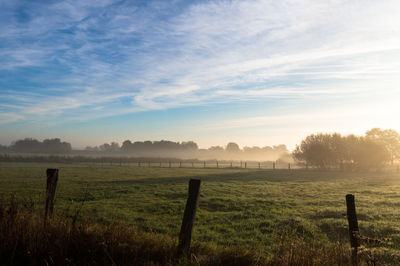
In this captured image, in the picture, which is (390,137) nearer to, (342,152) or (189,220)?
(342,152)

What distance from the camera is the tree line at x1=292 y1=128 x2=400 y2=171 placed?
237 ft

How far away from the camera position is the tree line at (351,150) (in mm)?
72125

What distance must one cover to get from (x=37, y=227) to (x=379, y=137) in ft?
303

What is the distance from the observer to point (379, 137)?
79.1 meters

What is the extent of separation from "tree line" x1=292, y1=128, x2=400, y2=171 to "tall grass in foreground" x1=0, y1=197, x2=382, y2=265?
77135 mm

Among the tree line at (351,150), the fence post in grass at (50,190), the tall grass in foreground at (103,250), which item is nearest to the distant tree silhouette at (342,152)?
the tree line at (351,150)

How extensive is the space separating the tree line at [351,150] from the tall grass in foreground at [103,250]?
77135 mm

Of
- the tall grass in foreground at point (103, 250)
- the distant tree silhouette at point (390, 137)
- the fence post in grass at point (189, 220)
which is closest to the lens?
the tall grass in foreground at point (103, 250)

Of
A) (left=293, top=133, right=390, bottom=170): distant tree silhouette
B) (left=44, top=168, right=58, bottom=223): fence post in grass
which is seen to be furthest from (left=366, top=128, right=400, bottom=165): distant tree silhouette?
(left=44, top=168, right=58, bottom=223): fence post in grass

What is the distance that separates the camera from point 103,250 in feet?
20.1

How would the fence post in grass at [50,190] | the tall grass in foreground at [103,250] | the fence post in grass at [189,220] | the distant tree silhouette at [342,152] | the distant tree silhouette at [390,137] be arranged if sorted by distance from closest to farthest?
1. the tall grass in foreground at [103,250]
2. the fence post in grass at [189,220]
3. the fence post in grass at [50,190]
4. the distant tree silhouette at [342,152]
5. the distant tree silhouette at [390,137]

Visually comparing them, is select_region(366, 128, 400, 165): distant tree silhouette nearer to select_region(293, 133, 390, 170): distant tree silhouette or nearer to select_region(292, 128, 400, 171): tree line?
select_region(292, 128, 400, 171): tree line

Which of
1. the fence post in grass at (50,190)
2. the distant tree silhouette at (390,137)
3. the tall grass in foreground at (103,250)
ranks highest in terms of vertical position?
the distant tree silhouette at (390,137)

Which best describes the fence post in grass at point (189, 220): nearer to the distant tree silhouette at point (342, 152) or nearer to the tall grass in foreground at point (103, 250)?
the tall grass in foreground at point (103, 250)
